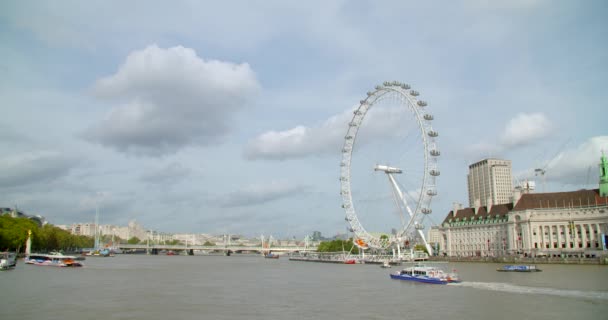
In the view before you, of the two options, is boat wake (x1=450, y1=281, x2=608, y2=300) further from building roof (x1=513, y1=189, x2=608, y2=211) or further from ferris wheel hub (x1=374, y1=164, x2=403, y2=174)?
building roof (x1=513, y1=189, x2=608, y2=211)

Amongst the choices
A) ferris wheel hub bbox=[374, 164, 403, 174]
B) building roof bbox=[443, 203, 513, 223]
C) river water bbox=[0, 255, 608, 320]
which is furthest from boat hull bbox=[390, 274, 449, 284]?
building roof bbox=[443, 203, 513, 223]

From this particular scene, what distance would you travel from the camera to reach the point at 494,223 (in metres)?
115

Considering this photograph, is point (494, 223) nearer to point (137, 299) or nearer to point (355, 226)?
point (355, 226)

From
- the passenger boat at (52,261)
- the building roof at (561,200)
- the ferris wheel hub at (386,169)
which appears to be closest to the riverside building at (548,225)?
the building roof at (561,200)

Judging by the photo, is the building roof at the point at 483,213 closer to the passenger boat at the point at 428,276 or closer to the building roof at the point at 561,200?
the building roof at the point at 561,200

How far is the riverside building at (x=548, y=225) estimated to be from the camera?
94.8 m

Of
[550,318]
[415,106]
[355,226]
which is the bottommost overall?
[550,318]

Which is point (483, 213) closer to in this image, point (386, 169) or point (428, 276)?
point (386, 169)

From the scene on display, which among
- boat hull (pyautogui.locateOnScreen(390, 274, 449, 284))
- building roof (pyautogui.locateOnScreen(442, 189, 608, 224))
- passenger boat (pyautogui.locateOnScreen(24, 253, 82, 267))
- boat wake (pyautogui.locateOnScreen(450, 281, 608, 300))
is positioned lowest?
boat wake (pyautogui.locateOnScreen(450, 281, 608, 300))

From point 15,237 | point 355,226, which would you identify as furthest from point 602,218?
point 15,237

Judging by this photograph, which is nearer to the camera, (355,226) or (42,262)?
(42,262)

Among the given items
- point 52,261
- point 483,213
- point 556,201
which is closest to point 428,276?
point 52,261

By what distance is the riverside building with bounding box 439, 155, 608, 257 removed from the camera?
3733 inches

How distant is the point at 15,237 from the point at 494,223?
9541 cm
